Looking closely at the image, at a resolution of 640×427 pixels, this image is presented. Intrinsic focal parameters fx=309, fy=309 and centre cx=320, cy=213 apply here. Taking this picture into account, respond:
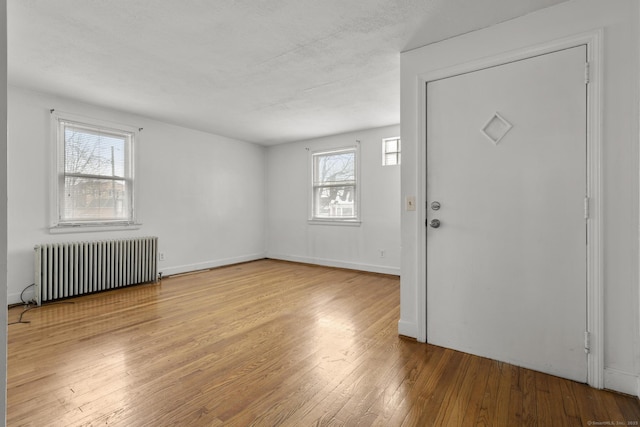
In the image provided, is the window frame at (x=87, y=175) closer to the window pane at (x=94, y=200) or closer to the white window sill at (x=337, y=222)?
the window pane at (x=94, y=200)

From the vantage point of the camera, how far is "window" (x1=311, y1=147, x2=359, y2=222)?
562 centimetres

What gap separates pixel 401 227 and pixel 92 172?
13.3ft

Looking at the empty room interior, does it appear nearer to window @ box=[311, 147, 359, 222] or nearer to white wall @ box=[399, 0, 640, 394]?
white wall @ box=[399, 0, 640, 394]

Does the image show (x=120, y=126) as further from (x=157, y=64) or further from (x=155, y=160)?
(x=157, y=64)

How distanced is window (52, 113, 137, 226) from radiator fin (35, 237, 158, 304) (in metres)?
0.37

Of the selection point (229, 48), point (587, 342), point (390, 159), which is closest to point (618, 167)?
point (587, 342)

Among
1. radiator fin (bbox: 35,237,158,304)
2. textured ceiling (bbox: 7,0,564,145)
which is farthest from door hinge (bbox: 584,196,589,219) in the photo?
radiator fin (bbox: 35,237,158,304)

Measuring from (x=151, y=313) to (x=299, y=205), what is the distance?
3545 mm

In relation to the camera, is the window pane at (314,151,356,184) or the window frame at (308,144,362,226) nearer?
the window frame at (308,144,362,226)

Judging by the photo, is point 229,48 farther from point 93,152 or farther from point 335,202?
point 335,202

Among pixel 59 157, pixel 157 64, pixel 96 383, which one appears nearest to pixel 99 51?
pixel 157 64

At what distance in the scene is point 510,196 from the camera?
2.18 m

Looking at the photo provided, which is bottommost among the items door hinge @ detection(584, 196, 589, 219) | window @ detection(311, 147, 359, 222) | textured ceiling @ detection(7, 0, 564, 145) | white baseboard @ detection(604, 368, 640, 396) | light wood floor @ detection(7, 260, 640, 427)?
light wood floor @ detection(7, 260, 640, 427)

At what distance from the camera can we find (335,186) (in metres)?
5.84
